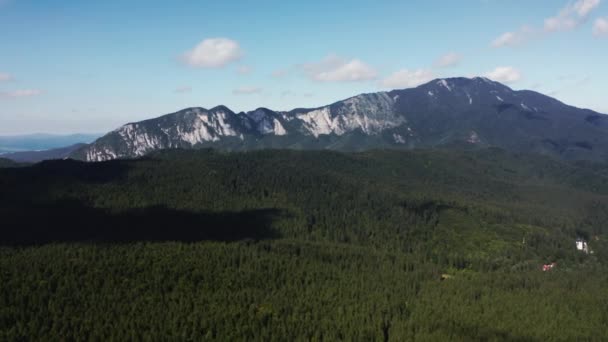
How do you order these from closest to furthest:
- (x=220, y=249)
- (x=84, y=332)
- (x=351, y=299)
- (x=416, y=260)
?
(x=84, y=332)
(x=351, y=299)
(x=220, y=249)
(x=416, y=260)

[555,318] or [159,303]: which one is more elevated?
[159,303]

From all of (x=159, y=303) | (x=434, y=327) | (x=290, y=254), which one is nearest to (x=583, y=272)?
(x=434, y=327)

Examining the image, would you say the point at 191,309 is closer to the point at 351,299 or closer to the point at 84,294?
the point at 84,294

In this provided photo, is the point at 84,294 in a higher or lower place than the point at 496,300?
higher

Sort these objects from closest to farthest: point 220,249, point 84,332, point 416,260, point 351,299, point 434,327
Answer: point 84,332, point 434,327, point 351,299, point 220,249, point 416,260

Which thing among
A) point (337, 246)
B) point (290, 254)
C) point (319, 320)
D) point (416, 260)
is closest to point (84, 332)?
point (319, 320)

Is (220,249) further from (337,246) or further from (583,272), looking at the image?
(583,272)

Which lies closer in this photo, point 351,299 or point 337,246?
point 351,299

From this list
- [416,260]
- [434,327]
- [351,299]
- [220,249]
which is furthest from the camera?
[416,260]

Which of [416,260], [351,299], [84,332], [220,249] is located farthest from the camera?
[416,260]
